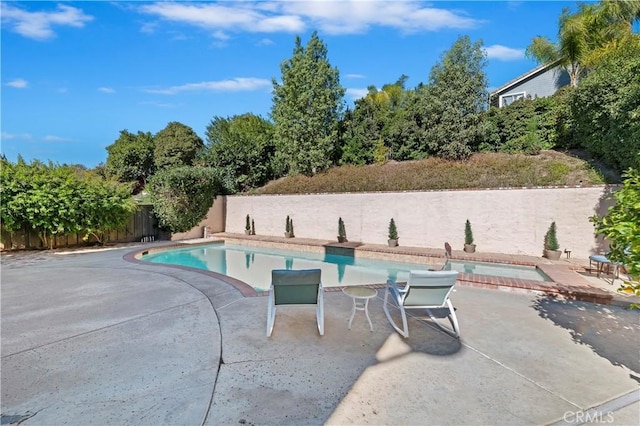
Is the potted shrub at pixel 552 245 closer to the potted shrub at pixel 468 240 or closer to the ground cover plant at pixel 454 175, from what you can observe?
the ground cover plant at pixel 454 175

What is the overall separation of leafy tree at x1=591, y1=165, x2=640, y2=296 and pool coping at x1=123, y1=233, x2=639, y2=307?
3.39 m

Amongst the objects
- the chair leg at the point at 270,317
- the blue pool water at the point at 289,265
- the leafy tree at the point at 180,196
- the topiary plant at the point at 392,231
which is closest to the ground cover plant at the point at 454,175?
the topiary plant at the point at 392,231

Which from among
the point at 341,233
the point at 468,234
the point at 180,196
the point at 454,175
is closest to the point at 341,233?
the point at 341,233

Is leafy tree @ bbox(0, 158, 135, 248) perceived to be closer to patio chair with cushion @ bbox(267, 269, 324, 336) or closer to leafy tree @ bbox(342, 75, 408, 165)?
patio chair with cushion @ bbox(267, 269, 324, 336)

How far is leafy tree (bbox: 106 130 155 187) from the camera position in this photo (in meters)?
30.2

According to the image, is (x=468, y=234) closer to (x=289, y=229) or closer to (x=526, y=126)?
(x=526, y=126)

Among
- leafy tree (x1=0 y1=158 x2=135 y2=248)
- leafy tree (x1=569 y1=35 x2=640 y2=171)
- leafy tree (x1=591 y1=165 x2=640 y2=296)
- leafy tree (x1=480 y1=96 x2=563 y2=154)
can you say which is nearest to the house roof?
leafy tree (x1=480 y1=96 x2=563 y2=154)

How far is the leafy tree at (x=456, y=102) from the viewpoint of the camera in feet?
50.0

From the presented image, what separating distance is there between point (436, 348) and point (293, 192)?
14025mm

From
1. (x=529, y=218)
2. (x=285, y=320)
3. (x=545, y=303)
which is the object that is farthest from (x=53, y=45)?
(x=529, y=218)

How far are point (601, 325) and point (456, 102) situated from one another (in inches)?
512

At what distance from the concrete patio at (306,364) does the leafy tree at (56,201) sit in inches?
260

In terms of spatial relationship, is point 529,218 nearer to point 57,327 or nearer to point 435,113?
point 435,113

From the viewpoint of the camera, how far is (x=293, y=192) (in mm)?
17359
